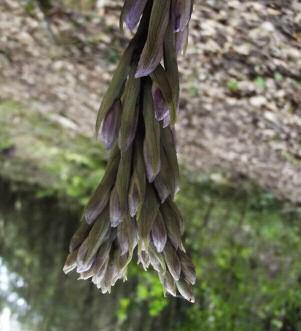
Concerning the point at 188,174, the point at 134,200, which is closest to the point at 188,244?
the point at 188,174

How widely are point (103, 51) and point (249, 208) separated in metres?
1.25

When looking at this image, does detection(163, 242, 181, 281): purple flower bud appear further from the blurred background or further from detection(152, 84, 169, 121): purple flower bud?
the blurred background

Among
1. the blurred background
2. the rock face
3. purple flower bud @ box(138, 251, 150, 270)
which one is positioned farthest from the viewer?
the blurred background

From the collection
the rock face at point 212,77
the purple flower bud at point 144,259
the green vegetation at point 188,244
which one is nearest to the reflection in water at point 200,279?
the green vegetation at point 188,244

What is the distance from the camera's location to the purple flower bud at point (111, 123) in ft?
3.17

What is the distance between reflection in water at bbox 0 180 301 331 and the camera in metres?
2.79

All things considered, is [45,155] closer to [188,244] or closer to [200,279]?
[188,244]

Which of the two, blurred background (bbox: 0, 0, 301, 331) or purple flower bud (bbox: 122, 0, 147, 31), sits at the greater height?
purple flower bud (bbox: 122, 0, 147, 31)

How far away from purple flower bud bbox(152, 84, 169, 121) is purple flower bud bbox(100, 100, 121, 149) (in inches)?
3.3

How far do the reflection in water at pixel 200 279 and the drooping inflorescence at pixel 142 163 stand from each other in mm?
1852

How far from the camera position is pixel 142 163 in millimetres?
951

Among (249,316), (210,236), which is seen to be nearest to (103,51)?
(210,236)

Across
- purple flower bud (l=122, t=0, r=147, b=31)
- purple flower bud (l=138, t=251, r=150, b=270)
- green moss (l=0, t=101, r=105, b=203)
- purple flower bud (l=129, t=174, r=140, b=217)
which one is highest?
purple flower bud (l=122, t=0, r=147, b=31)

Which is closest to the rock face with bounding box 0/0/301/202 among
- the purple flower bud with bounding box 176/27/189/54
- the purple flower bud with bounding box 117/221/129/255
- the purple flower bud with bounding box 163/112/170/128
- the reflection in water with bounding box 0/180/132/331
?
the reflection in water with bounding box 0/180/132/331
